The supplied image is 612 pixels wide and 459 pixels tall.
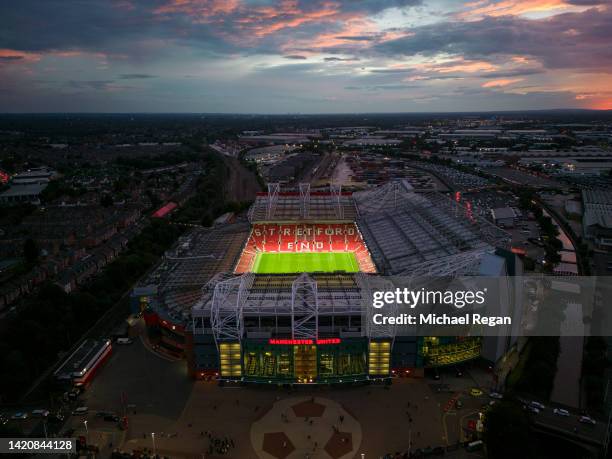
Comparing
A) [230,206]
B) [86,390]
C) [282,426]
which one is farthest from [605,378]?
[230,206]

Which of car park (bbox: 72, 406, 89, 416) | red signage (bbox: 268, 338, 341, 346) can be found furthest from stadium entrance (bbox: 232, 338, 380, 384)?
car park (bbox: 72, 406, 89, 416)

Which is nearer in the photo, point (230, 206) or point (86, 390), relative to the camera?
point (86, 390)

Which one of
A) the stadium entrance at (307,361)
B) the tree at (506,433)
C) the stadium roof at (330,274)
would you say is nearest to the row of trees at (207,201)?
the stadium roof at (330,274)

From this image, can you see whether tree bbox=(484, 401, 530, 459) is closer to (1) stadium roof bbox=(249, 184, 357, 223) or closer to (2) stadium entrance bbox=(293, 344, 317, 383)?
(2) stadium entrance bbox=(293, 344, 317, 383)

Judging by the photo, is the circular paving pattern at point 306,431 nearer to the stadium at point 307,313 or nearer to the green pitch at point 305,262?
the stadium at point 307,313

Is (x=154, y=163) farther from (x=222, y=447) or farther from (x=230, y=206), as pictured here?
(x=222, y=447)
